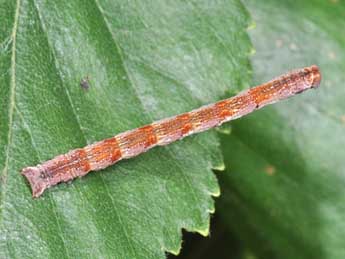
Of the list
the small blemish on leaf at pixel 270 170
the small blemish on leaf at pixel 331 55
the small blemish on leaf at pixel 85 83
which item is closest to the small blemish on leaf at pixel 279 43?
the small blemish on leaf at pixel 331 55

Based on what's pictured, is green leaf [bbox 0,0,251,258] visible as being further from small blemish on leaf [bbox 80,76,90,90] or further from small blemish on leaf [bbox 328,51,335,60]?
small blemish on leaf [bbox 328,51,335,60]

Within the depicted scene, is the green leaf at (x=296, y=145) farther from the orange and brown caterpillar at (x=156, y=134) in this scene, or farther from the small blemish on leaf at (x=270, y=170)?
the orange and brown caterpillar at (x=156, y=134)

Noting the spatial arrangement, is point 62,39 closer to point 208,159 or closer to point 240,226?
point 208,159

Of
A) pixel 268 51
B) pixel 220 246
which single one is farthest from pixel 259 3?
pixel 220 246

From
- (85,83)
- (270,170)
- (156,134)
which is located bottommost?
(270,170)

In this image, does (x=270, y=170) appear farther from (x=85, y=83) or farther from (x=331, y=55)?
(x=85, y=83)

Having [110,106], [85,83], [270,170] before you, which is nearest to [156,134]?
[110,106]
